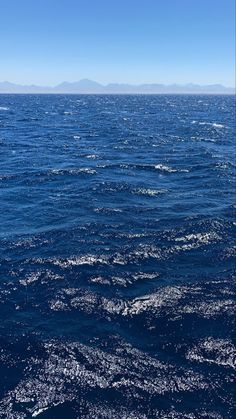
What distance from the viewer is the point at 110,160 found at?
66688 millimetres

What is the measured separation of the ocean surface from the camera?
703 inches

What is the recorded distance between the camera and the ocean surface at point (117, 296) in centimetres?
1784

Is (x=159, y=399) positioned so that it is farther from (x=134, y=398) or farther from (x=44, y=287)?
(x=44, y=287)

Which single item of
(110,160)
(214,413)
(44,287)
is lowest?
(214,413)

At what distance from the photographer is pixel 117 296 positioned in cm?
2562

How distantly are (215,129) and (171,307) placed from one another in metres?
96.7

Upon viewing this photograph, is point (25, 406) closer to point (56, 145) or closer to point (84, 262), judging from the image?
point (84, 262)

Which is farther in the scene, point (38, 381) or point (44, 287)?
point (44, 287)

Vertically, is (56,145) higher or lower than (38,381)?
higher

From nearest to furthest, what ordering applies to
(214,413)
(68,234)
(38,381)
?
1. (214,413)
2. (38,381)
3. (68,234)

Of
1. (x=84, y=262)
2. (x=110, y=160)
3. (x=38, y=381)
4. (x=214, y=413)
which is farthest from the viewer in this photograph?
(x=110, y=160)

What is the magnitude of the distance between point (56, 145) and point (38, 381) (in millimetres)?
68147

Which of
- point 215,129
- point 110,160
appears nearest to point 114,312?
point 110,160

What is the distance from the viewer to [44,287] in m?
26.7
